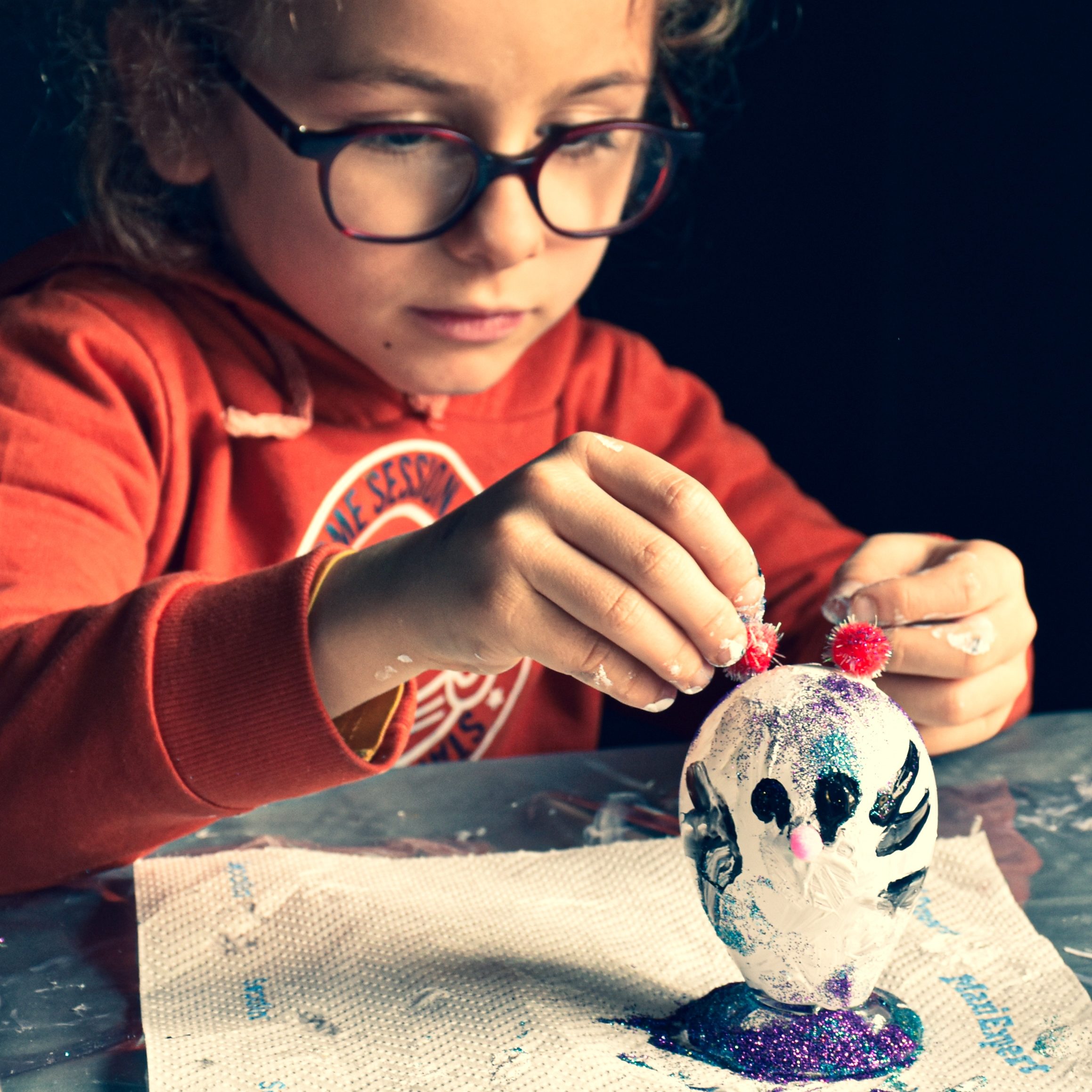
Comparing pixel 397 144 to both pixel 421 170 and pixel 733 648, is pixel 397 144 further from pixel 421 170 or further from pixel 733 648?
pixel 733 648

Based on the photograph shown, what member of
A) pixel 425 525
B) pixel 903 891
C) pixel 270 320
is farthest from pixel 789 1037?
pixel 270 320

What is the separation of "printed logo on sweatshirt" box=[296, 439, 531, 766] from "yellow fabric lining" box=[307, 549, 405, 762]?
0.22 metres

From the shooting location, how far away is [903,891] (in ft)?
1.88

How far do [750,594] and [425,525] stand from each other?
0.37 m

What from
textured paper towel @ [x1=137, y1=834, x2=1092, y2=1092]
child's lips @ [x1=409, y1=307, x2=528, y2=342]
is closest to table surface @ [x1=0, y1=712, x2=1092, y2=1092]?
textured paper towel @ [x1=137, y1=834, x2=1092, y2=1092]

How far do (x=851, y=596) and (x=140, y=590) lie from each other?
13.8 inches

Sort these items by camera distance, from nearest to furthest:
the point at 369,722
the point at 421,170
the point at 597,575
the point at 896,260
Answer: the point at 597,575 → the point at 369,722 → the point at 421,170 → the point at 896,260

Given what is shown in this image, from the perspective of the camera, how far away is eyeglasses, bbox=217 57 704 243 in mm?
754

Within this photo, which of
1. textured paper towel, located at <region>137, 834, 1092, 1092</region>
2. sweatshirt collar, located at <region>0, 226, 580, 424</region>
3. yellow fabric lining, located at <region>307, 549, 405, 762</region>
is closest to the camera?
textured paper towel, located at <region>137, 834, 1092, 1092</region>

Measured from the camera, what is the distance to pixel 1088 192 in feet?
3.58

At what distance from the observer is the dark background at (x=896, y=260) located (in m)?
1.10

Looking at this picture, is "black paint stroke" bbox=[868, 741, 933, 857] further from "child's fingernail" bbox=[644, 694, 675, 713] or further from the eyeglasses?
the eyeglasses

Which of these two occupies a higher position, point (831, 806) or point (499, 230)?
point (499, 230)

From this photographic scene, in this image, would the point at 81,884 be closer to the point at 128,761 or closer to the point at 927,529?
the point at 128,761
